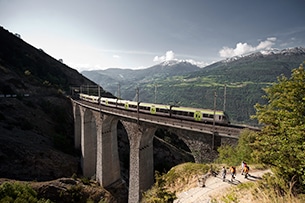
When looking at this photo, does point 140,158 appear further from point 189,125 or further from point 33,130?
point 33,130

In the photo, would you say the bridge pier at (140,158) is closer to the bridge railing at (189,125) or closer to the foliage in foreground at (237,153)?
the bridge railing at (189,125)

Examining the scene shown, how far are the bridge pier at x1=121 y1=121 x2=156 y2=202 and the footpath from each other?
8614 mm

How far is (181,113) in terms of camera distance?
2261cm

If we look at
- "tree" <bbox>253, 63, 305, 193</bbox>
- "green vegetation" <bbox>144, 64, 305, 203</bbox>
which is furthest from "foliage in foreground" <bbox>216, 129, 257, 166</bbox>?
"tree" <bbox>253, 63, 305, 193</bbox>

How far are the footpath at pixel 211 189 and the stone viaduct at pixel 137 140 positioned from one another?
Answer: 2371mm

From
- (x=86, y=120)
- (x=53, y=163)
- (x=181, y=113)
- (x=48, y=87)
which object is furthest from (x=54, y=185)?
(x=48, y=87)

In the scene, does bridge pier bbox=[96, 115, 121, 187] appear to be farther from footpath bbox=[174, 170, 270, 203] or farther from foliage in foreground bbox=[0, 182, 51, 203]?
footpath bbox=[174, 170, 270, 203]

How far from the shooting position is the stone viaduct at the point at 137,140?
1702cm

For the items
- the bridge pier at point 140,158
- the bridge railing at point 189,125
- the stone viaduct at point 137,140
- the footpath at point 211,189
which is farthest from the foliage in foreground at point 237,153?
the bridge pier at point 140,158

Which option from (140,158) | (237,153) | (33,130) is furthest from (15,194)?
(33,130)

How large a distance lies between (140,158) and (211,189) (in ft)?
34.9

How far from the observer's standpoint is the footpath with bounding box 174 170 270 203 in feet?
43.5

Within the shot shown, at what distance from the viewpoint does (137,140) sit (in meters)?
22.7

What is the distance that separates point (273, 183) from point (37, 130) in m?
47.1
